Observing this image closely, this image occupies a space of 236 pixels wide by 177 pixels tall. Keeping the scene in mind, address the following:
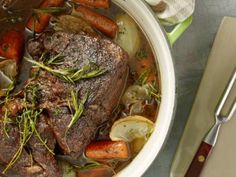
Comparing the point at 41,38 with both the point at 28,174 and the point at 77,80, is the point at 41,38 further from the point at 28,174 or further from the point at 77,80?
the point at 28,174

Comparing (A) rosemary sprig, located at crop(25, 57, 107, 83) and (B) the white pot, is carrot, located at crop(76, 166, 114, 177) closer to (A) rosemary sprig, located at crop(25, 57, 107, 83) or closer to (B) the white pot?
(B) the white pot

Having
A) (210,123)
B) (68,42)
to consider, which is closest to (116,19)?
(68,42)

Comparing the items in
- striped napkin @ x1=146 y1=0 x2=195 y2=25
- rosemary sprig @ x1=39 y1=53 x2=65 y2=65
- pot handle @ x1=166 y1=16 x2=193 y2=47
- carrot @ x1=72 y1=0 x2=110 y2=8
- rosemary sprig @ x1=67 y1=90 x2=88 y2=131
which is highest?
striped napkin @ x1=146 y1=0 x2=195 y2=25

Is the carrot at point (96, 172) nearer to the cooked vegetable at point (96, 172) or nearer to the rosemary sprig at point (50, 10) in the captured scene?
the cooked vegetable at point (96, 172)

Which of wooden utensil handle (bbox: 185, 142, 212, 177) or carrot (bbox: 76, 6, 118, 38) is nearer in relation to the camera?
carrot (bbox: 76, 6, 118, 38)

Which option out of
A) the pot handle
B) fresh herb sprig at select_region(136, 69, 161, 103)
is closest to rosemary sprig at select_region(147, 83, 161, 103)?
fresh herb sprig at select_region(136, 69, 161, 103)
